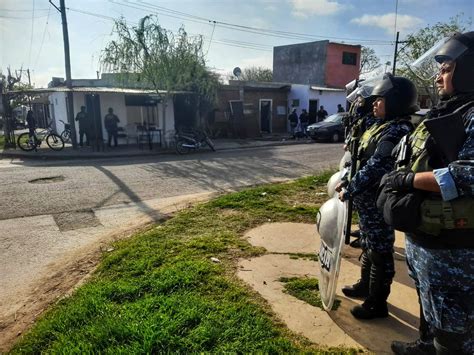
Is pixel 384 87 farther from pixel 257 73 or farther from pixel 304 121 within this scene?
pixel 257 73

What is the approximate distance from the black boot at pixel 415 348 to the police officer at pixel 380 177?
413 millimetres

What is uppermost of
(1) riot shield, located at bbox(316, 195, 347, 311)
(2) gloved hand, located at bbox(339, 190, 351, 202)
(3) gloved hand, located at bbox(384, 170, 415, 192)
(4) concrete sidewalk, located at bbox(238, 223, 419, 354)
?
(3) gloved hand, located at bbox(384, 170, 415, 192)

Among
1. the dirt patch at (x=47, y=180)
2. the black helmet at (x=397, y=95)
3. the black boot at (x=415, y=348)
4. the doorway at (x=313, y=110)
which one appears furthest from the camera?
the doorway at (x=313, y=110)

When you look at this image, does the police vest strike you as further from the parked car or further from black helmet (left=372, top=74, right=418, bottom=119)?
the parked car

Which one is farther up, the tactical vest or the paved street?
the tactical vest

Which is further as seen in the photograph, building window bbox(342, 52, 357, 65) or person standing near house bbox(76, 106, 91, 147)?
building window bbox(342, 52, 357, 65)

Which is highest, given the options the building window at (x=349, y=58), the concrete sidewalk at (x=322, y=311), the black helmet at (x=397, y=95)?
the building window at (x=349, y=58)

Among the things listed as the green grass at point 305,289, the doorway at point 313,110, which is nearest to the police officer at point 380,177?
the green grass at point 305,289

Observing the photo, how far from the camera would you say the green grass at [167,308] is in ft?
8.04

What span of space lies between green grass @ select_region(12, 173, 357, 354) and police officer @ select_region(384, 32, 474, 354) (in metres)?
0.89

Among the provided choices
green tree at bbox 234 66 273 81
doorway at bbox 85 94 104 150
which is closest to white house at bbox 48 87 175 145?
doorway at bbox 85 94 104 150

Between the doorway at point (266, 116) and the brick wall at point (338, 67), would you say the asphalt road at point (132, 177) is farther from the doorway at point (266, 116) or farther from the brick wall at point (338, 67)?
the brick wall at point (338, 67)

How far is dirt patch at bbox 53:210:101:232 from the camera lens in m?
5.48

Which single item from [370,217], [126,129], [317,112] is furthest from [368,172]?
[317,112]
